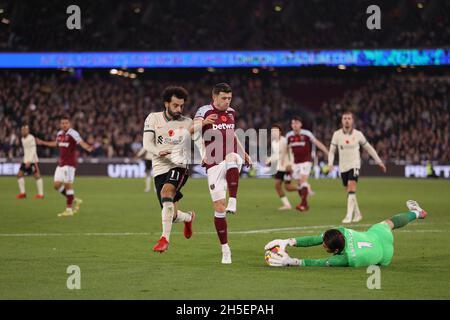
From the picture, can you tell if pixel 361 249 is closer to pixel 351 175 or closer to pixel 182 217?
pixel 182 217

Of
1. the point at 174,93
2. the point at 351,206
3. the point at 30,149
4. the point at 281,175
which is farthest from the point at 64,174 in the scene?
the point at 174,93

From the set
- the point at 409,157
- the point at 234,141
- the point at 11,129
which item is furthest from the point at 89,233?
the point at 11,129

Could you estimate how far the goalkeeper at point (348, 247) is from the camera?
35.6 feet

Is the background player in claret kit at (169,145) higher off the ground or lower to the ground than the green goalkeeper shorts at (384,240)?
higher

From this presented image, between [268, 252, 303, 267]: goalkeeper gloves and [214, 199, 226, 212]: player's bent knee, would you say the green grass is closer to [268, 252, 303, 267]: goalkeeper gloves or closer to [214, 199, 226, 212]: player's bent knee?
[268, 252, 303, 267]: goalkeeper gloves

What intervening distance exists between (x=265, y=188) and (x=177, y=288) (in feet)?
81.8

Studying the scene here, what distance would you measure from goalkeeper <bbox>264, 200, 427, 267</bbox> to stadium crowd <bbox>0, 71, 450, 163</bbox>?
112 ft

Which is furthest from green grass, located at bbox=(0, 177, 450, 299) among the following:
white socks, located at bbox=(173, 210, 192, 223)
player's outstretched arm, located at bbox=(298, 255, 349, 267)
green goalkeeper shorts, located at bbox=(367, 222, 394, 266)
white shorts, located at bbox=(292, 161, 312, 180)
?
white shorts, located at bbox=(292, 161, 312, 180)

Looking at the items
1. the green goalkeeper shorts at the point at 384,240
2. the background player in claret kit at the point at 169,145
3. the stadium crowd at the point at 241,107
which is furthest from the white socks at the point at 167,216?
the stadium crowd at the point at 241,107

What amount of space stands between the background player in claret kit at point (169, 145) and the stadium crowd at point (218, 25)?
36.0 metres

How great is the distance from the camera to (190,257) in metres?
12.6

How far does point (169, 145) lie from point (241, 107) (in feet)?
130

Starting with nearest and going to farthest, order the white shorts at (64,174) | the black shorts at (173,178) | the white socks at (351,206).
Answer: the black shorts at (173,178), the white socks at (351,206), the white shorts at (64,174)

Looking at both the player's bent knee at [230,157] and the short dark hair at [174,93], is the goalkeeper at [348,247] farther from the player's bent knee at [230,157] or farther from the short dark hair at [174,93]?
the short dark hair at [174,93]
